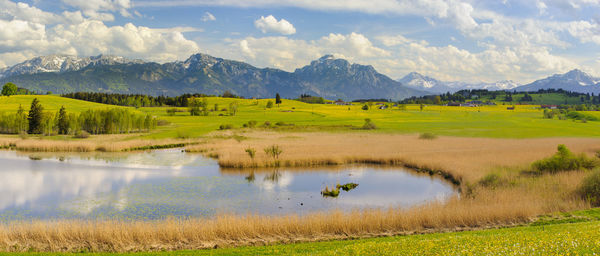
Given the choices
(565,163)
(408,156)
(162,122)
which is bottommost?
(408,156)

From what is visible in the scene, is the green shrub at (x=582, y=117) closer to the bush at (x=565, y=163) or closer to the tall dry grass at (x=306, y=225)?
the bush at (x=565, y=163)

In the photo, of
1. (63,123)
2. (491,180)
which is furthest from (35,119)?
(491,180)

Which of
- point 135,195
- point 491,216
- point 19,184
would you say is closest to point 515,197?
point 491,216

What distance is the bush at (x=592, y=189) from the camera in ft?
95.7

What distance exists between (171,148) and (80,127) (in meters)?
39.5

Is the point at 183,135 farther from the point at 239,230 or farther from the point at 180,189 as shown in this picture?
Answer: the point at 239,230

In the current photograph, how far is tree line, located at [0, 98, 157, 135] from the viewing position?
10038 centimetres

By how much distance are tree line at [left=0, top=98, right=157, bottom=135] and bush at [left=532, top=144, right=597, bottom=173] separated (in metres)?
97.7

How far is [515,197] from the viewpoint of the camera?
31.4m

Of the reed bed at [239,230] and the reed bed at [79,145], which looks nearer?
the reed bed at [239,230]

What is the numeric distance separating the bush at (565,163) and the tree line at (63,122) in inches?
3848

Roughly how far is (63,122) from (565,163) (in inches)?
4154

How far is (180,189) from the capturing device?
39.7m

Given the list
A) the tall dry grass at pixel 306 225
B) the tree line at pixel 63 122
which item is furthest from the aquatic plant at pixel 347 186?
the tree line at pixel 63 122
